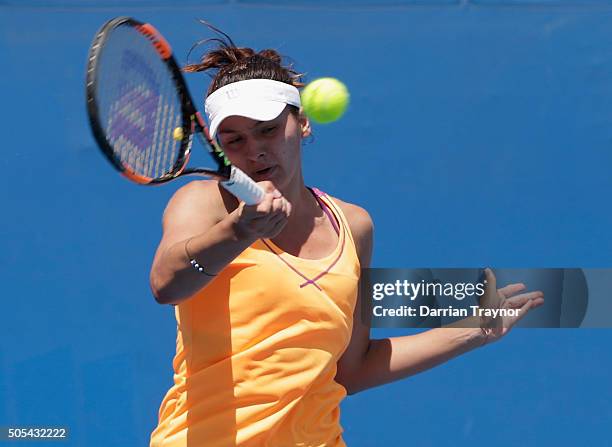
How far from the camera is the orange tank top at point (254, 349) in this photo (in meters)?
1.69

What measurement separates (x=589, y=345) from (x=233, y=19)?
1427 millimetres

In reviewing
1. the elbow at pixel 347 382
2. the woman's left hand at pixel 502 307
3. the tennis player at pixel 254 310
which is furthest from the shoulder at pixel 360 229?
the woman's left hand at pixel 502 307

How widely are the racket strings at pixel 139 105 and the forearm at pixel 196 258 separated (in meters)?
0.13

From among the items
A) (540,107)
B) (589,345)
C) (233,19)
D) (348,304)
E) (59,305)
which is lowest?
(348,304)

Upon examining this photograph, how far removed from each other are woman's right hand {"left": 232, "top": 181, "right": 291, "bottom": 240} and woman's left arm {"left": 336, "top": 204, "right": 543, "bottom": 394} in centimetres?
52

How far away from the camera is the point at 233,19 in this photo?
2908mm

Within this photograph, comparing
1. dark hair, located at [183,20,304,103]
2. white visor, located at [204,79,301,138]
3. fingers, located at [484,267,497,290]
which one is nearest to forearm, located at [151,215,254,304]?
white visor, located at [204,79,301,138]

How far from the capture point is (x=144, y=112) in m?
1.67

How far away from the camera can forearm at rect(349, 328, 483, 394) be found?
208 centimetres

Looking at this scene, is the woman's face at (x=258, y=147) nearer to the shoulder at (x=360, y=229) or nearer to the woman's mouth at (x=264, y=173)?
the woman's mouth at (x=264, y=173)

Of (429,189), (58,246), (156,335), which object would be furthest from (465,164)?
(58,246)

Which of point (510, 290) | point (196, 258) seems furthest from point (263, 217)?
point (510, 290)

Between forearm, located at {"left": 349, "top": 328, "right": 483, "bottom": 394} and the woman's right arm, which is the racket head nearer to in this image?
the woman's right arm

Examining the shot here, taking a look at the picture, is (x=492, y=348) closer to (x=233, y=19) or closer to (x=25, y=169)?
(x=233, y=19)
